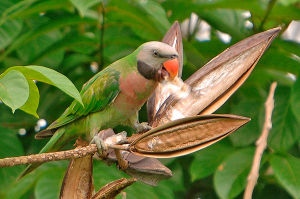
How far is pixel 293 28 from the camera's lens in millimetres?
3492

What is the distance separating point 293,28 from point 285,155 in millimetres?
1507

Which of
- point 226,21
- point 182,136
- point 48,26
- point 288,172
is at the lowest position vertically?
point 288,172

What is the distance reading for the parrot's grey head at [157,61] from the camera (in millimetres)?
1294

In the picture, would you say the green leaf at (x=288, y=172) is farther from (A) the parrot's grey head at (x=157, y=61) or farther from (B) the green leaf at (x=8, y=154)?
(B) the green leaf at (x=8, y=154)

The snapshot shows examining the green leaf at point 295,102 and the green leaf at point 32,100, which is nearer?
the green leaf at point 32,100

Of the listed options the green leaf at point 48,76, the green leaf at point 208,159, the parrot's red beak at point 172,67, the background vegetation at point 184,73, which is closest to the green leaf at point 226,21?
the background vegetation at point 184,73

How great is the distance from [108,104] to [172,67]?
1.42 ft

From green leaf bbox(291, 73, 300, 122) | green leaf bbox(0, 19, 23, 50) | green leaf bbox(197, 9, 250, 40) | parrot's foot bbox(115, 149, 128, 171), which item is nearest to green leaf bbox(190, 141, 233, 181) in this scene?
green leaf bbox(291, 73, 300, 122)

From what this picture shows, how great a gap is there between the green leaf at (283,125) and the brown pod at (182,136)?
1.28m

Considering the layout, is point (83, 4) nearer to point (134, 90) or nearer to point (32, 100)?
point (134, 90)

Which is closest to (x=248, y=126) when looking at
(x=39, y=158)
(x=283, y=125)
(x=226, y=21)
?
(x=283, y=125)

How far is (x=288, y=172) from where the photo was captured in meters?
2.08

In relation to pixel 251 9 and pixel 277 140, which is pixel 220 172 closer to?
pixel 277 140

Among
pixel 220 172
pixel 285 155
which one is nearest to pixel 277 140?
pixel 285 155
